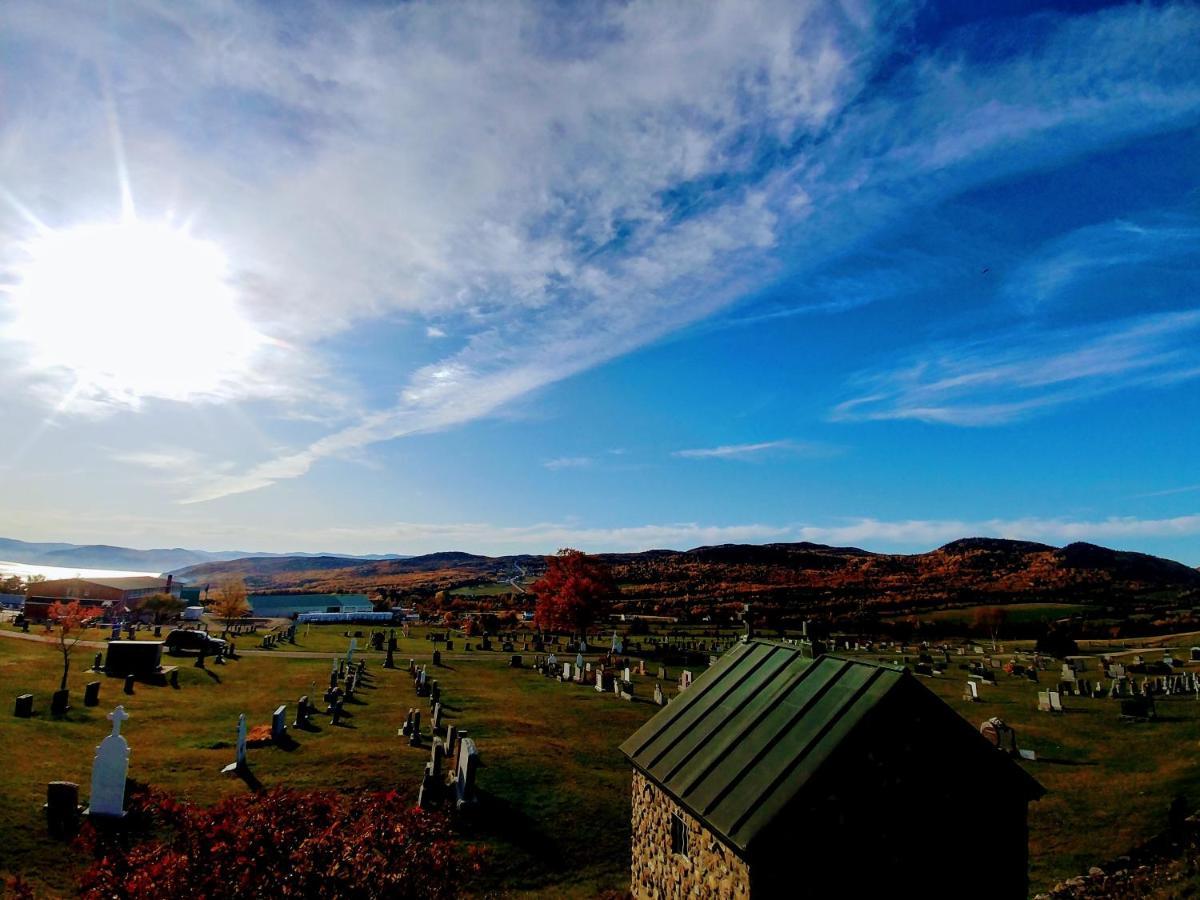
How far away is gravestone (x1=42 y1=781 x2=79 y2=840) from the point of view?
547 inches

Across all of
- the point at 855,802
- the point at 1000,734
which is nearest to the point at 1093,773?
the point at 1000,734

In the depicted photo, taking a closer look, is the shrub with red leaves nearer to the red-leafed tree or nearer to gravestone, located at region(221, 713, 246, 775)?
gravestone, located at region(221, 713, 246, 775)

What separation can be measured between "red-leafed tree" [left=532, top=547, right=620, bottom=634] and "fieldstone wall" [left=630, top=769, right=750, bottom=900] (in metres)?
44.4

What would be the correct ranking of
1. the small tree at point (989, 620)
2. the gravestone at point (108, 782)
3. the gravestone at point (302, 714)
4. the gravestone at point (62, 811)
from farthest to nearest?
the small tree at point (989, 620) → the gravestone at point (302, 714) → the gravestone at point (108, 782) → the gravestone at point (62, 811)

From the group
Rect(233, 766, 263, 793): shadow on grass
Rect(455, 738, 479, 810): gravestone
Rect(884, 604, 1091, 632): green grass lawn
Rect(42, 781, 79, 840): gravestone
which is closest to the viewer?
Rect(42, 781, 79, 840): gravestone

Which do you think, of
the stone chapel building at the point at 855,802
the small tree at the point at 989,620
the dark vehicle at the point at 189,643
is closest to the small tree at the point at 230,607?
the dark vehicle at the point at 189,643

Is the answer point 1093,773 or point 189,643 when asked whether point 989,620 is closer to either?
point 1093,773

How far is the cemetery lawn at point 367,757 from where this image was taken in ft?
48.3

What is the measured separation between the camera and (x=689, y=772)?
11.5 metres

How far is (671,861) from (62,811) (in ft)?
43.1

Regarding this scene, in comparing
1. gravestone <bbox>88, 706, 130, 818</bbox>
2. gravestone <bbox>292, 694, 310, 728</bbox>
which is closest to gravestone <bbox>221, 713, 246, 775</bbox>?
gravestone <bbox>88, 706, 130, 818</bbox>

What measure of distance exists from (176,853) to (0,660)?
35.1 metres

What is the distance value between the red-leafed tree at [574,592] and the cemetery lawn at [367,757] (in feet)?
73.3

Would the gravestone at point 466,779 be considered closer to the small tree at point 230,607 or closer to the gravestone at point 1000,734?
the gravestone at point 1000,734
